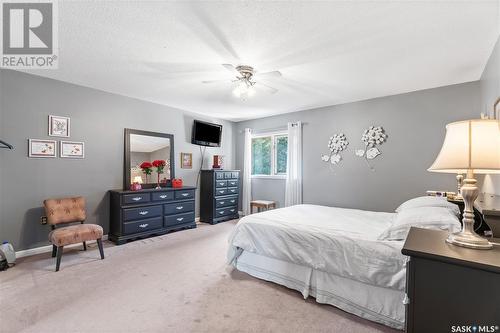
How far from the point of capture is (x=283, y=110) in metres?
5.17

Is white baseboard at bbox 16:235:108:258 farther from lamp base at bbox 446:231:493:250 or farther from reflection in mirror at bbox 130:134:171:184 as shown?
lamp base at bbox 446:231:493:250

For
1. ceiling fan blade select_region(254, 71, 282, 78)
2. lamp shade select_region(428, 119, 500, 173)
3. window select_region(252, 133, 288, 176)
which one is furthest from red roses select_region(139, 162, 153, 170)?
lamp shade select_region(428, 119, 500, 173)

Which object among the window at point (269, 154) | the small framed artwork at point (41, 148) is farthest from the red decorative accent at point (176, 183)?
the window at point (269, 154)

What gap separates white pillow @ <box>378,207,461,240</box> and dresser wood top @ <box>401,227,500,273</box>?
496mm

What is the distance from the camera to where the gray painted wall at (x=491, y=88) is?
2270 mm

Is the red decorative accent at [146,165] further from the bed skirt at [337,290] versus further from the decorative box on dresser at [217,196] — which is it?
the bed skirt at [337,290]

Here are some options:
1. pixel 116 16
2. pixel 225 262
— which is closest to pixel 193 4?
pixel 116 16

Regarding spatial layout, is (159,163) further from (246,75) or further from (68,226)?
(246,75)

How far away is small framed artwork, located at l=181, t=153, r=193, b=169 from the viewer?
5203 mm

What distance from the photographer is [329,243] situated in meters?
2.19

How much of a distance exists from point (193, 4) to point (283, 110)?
11.6 feet

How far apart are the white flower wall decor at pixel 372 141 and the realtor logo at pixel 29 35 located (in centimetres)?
447

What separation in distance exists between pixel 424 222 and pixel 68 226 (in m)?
4.23

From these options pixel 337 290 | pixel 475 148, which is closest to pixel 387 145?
pixel 337 290
